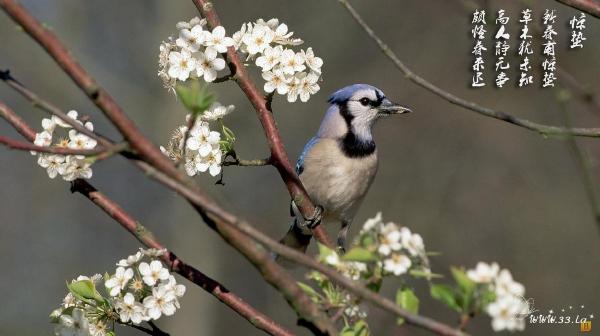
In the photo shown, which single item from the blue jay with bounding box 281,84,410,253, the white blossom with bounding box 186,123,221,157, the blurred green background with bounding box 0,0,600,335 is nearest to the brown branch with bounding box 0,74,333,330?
the white blossom with bounding box 186,123,221,157

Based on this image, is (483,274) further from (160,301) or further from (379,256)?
(160,301)

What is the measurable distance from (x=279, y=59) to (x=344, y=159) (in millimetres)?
1625

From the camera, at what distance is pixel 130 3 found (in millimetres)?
9523

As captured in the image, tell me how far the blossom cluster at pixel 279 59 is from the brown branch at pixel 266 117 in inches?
1.7

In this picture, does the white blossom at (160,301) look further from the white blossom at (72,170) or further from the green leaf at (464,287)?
the green leaf at (464,287)

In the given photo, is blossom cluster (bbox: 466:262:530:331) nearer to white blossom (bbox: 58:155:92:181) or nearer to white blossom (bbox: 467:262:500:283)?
white blossom (bbox: 467:262:500:283)

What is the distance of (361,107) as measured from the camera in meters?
3.60

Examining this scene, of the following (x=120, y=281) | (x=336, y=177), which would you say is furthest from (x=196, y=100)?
(x=336, y=177)

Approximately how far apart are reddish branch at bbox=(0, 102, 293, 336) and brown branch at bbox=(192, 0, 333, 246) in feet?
1.76

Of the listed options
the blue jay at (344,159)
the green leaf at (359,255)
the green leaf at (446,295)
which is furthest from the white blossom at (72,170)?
the blue jay at (344,159)

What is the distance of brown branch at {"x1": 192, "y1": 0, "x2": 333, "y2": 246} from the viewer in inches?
80.4

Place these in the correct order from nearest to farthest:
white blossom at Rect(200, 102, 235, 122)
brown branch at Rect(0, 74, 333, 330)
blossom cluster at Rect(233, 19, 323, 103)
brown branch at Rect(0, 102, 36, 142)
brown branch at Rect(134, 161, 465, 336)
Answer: brown branch at Rect(134, 161, 465, 336) < brown branch at Rect(0, 74, 333, 330) < brown branch at Rect(0, 102, 36, 142) < blossom cluster at Rect(233, 19, 323, 103) < white blossom at Rect(200, 102, 235, 122)

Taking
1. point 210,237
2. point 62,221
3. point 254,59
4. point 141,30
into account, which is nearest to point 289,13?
point 141,30

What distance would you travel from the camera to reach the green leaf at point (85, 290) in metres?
1.68
